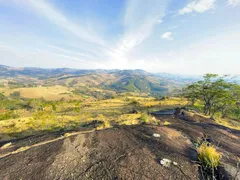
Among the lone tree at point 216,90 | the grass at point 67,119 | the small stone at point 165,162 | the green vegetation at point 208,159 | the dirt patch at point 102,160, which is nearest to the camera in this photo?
A: the dirt patch at point 102,160

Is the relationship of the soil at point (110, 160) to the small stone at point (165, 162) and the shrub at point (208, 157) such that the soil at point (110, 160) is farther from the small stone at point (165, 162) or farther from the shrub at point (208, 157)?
the shrub at point (208, 157)

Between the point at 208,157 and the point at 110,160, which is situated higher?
the point at 208,157

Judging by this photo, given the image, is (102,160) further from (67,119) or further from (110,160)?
(67,119)

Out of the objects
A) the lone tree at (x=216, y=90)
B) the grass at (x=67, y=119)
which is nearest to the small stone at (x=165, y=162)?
the grass at (x=67, y=119)

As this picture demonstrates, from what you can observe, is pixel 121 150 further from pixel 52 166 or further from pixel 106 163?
pixel 52 166

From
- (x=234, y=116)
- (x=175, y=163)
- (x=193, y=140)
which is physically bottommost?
(x=234, y=116)

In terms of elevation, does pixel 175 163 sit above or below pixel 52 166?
above

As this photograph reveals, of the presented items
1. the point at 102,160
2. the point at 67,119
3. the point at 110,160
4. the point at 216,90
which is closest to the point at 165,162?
the point at 110,160

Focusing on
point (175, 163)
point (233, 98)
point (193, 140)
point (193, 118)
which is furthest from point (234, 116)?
point (175, 163)

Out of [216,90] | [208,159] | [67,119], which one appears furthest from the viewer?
[67,119]

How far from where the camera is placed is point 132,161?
17.1 feet

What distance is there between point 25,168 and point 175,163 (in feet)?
19.0

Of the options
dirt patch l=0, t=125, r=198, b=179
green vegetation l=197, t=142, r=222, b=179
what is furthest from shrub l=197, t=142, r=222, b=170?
dirt patch l=0, t=125, r=198, b=179

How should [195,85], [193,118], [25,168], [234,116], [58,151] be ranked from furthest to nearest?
[234,116], [195,85], [193,118], [58,151], [25,168]
